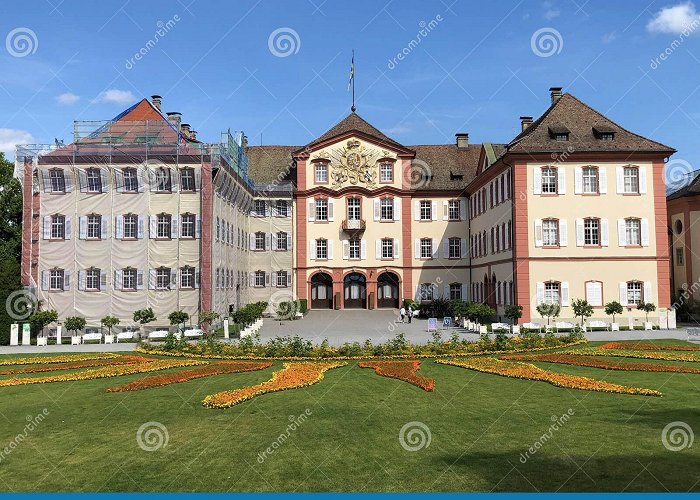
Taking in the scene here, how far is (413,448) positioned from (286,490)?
2501 millimetres

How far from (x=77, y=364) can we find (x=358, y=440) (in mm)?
14028

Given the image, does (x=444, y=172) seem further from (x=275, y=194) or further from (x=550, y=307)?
(x=550, y=307)

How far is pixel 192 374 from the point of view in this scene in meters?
17.9

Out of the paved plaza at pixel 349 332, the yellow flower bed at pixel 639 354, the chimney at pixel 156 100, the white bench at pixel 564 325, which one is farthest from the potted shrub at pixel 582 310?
the chimney at pixel 156 100

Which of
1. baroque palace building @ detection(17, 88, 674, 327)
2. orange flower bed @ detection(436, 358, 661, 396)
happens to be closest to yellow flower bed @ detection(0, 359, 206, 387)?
orange flower bed @ detection(436, 358, 661, 396)

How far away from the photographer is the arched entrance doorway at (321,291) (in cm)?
5056

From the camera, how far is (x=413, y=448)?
9961 millimetres

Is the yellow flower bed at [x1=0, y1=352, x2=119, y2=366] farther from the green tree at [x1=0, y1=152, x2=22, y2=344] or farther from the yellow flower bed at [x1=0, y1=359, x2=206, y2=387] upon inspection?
the green tree at [x1=0, y1=152, x2=22, y2=344]

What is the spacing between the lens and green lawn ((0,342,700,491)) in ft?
27.9

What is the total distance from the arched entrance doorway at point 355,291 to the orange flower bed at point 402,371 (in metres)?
30.7

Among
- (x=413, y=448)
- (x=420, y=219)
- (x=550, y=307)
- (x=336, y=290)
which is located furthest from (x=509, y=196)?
(x=413, y=448)

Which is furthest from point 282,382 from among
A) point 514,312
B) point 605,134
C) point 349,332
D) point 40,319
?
point 605,134

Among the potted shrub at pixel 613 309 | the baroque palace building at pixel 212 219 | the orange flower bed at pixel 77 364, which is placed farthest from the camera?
the baroque palace building at pixel 212 219

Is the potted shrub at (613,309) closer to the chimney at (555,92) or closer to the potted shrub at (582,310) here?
the potted shrub at (582,310)
